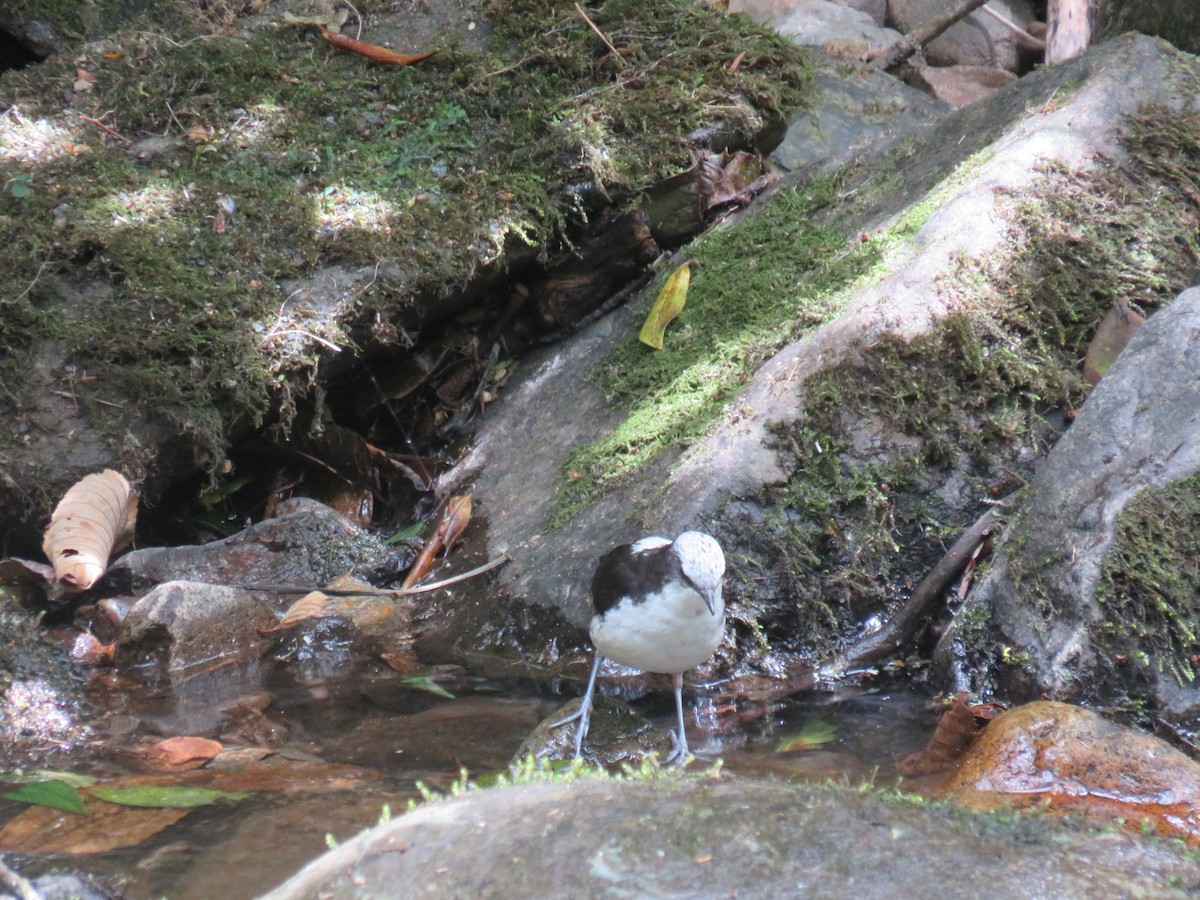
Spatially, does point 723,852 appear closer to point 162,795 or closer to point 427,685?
point 162,795

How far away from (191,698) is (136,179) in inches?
121

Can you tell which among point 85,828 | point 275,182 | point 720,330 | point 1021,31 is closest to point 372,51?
point 275,182

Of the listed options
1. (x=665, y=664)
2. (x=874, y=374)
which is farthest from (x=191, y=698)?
(x=874, y=374)

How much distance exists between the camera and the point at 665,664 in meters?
4.11

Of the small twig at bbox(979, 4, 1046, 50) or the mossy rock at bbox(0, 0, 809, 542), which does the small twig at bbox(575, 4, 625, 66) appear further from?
the small twig at bbox(979, 4, 1046, 50)

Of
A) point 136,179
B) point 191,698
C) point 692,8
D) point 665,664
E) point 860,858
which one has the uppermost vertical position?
point 692,8

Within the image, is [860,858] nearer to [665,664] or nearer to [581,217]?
[665,664]

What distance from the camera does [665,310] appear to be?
6223mm

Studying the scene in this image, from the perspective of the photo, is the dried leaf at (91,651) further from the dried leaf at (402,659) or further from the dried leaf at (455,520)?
the dried leaf at (455,520)

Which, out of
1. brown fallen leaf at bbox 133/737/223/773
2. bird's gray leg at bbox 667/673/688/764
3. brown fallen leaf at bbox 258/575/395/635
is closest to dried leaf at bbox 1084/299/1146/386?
bird's gray leg at bbox 667/673/688/764

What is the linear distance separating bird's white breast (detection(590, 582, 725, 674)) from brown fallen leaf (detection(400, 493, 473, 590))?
1975 millimetres

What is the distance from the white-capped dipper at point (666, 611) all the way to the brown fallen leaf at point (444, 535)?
195 cm

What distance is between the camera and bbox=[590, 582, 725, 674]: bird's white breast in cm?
396

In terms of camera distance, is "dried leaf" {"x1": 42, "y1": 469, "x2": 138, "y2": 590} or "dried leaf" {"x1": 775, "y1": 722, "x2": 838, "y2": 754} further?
"dried leaf" {"x1": 42, "y1": 469, "x2": 138, "y2": 590}
